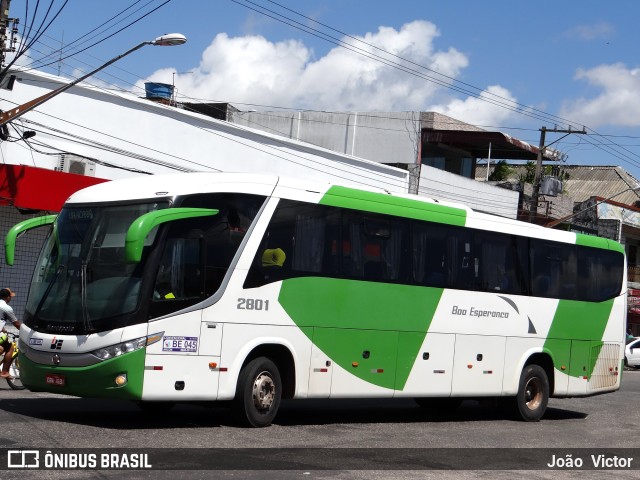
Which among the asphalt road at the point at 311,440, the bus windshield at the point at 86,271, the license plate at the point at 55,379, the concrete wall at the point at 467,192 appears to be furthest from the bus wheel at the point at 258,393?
the concrete wall at the point at 467,192

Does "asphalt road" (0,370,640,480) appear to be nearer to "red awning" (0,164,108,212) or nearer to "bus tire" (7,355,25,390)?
"bus tire" (7,355,25,390)

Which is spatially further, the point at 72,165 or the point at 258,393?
the point at 72,165

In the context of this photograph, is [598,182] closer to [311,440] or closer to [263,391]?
[263,391]

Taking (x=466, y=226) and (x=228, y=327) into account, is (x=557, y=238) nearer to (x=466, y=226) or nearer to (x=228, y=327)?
(x=466, y=226)

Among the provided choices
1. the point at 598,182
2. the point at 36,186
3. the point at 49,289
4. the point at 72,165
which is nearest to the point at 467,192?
the point at 72,165

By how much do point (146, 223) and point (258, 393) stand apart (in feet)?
9.38

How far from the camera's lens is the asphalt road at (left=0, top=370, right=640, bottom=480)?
9.98 metres

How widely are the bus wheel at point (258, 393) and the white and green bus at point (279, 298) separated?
0.02 m

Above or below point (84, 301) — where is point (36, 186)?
above

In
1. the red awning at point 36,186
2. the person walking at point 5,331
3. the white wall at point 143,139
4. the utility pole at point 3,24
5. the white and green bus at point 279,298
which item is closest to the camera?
the white and green bus at point 279,298

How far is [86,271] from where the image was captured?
1233 centimetres

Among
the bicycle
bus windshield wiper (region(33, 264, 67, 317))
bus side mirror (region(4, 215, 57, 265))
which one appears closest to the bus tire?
the bicycle

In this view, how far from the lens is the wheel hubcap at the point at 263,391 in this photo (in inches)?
520

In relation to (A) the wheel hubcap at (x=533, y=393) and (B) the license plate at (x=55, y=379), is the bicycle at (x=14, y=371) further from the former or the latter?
(A) the wheel hubcap at (x=533, y=393)
